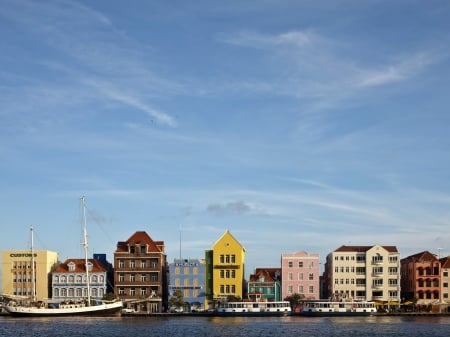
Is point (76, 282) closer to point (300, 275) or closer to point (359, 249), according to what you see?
point (300, 275)

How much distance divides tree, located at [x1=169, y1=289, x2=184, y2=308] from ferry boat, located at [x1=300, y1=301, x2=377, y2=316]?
25.7 meters

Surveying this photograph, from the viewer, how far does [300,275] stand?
570ft

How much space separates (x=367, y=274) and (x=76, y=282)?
2476 inches

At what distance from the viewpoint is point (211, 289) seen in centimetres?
17038

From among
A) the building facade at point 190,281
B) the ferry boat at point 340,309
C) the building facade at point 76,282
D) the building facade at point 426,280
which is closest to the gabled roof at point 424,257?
the building facade at point 426,280

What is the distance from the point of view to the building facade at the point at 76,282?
562 ft

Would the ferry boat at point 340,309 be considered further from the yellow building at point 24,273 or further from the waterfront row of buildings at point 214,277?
the yellow building at point 24,273

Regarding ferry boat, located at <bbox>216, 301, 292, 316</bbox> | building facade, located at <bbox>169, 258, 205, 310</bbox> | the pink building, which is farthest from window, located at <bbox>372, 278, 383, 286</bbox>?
building facade, located at <bbox>169, 258, 205, 310</bbox>

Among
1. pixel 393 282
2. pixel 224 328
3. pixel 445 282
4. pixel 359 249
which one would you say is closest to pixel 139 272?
pixel 359 249

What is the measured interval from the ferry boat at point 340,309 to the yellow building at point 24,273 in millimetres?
56959

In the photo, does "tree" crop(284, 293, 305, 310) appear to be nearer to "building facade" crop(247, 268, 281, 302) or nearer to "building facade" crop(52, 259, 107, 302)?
"building facade" crop(247, 268, 281, 302)

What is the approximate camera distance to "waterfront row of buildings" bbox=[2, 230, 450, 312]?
555 ft

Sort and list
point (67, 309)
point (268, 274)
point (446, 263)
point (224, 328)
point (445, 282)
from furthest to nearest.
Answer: point (268, 274) < point (446, 263) < point (445, 282) < point (67, 309) < point (224, 328)

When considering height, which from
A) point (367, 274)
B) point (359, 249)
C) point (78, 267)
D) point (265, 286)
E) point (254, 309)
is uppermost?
point (359, 249)
